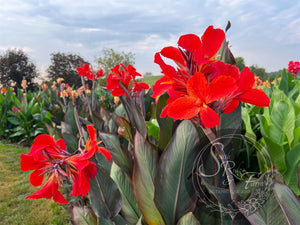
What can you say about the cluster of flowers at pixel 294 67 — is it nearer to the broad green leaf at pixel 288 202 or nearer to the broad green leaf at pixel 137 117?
the broad green leaf at pixel 137 117

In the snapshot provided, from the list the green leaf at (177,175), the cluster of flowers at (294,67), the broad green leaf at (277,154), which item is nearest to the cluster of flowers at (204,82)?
the green leaf at (177,175)

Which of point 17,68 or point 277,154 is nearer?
point 277,154

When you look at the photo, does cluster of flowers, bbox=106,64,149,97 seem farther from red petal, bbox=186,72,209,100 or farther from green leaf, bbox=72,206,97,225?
red petal, bbox=186,72,209,100

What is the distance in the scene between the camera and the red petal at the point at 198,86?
0.54 m

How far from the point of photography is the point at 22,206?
3158 millimetres

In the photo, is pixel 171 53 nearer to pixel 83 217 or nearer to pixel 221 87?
pixel 221 87

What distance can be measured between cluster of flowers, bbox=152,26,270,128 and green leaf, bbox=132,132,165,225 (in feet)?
1.21

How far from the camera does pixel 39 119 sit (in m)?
5.55

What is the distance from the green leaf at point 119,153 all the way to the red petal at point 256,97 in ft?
2.47

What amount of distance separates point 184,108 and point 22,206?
11.1 feet

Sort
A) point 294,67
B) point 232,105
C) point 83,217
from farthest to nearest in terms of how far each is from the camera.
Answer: point 294,67 < point 83,217 < point 232,105

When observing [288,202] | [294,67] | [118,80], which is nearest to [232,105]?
[288,202]

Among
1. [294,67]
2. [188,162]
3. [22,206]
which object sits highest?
[294,67]

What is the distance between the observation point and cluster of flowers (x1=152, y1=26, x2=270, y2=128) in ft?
1.77
